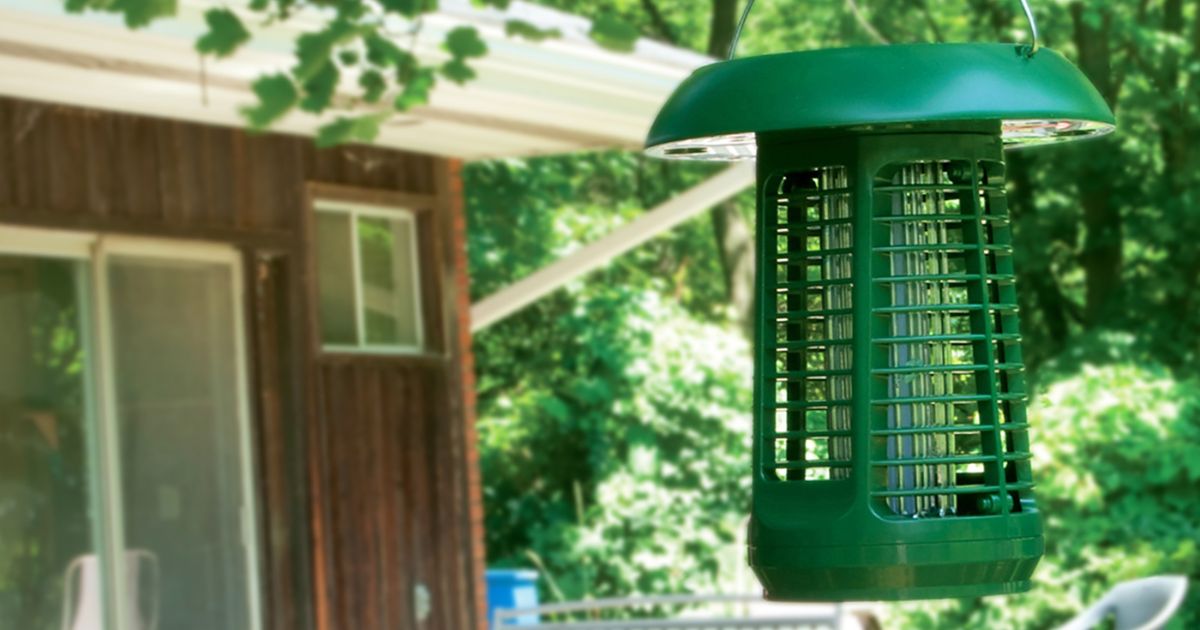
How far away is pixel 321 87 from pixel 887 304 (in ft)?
9.49

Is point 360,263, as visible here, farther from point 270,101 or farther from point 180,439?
point 270,101

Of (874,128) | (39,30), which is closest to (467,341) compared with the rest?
(39,30)

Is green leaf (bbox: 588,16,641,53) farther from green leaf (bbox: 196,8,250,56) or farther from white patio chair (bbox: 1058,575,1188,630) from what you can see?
white patio chair (bbox: 1058,575,1188,630)

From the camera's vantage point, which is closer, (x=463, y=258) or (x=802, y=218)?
(x=802, y=218)

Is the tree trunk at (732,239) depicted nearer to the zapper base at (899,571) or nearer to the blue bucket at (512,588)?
the blue bucket at (512,588)

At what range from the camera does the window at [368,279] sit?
24.5 ft

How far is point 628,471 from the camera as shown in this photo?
14.8 meters

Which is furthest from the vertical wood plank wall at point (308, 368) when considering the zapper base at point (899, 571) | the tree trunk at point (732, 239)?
the tree trunk at point (732, 239)

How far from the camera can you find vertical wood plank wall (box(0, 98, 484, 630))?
630 cm

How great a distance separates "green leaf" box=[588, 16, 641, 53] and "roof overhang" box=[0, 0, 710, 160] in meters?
0.47

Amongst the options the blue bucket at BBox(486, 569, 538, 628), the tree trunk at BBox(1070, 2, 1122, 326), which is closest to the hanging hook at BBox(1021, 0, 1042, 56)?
the blue bucket at BBox(486, 569, 538, 628)

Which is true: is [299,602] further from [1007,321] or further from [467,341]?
[1007,321]

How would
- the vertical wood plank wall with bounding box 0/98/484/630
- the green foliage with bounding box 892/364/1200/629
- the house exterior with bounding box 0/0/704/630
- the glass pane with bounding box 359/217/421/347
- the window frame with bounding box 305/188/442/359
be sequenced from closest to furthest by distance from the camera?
the house exterior with bounding box 0/0/704/630 < the vertical wood plank wall with bounding box 0/98/484/630 < the window frame with bounding box 305/188/442/359 < the glass pane with bounding box 359/217/421/347 < the green foliage with bounding box 892/364/1200/629

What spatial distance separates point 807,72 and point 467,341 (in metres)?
6.24
